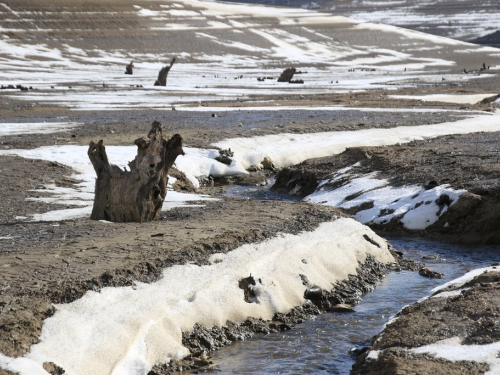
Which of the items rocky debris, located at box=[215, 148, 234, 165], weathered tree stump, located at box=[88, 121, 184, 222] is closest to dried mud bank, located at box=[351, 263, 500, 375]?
weathered tree stump, located at box=[88, 121, 184, 222]

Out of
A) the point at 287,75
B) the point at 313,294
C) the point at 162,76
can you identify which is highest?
the point at 313,294

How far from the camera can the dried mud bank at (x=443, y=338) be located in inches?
279

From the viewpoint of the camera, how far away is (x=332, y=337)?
923 centimetres

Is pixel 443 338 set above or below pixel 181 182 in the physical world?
above

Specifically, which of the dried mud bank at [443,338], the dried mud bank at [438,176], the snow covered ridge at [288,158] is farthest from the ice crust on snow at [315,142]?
the dried mud bank at [443,338]

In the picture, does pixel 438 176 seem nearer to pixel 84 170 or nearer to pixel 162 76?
pixel 84 170

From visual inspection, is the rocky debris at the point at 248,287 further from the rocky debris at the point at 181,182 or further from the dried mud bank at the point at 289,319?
the rocky debris at the point at 181,182

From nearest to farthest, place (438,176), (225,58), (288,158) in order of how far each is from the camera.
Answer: (438,176), (288,158), (225,58)

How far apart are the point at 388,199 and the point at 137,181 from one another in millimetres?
5557

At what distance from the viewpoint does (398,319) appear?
8727mm

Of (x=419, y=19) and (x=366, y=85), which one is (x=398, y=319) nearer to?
(x=366, y=85)

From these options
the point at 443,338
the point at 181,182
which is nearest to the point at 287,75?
the point at 181,182

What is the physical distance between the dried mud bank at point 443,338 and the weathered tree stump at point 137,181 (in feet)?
13.4

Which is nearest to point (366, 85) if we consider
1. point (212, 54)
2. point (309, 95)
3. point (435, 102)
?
point (309, 95)
